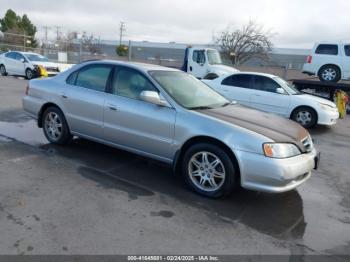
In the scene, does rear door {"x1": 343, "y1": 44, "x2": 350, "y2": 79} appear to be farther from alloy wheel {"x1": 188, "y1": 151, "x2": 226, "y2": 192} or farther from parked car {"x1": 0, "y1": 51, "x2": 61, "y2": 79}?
parked car {"x1": 0, "y1": 51, "x2": 61, "y2": 79}

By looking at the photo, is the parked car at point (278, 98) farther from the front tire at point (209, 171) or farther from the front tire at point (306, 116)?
the front tire at point (209, 171)

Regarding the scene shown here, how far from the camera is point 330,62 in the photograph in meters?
14.2

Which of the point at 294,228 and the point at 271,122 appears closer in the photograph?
the point at 294,228

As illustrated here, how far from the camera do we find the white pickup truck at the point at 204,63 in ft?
54.4

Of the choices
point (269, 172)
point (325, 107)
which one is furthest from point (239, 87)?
point (269, 172)

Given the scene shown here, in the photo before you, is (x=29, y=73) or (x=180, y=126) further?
(x=29, y=73)

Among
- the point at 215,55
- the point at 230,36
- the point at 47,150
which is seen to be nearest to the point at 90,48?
the point at 230,36

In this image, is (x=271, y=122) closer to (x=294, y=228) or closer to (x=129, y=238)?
(x=294, y=228)

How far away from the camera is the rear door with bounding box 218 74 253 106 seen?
33.3 ft

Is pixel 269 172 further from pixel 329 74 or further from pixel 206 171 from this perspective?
pixel 329 74

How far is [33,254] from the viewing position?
2.79 m

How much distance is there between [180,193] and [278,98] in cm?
635

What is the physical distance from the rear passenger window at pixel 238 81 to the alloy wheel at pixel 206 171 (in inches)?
259

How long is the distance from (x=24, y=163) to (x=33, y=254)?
7.94ft
